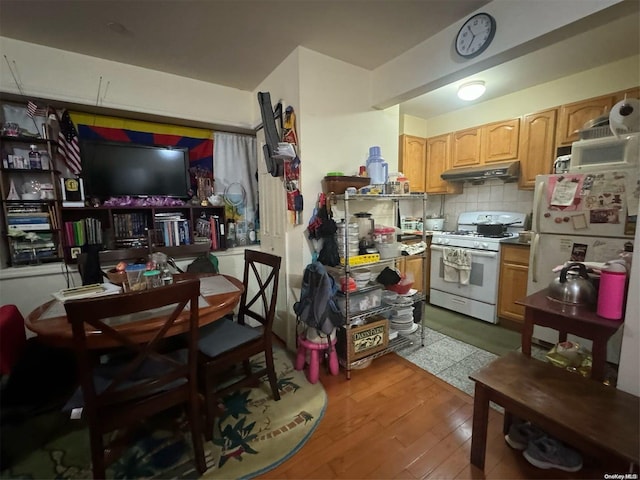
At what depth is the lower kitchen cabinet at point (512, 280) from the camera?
263cm

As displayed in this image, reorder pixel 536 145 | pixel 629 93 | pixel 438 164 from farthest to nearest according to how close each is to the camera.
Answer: pixel 438 164 < pixel 536 145 < pixel 629 93

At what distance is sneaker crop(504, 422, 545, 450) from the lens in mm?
1423

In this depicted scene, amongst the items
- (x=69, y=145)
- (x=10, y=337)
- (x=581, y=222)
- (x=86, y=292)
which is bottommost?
(x=10, y=337)

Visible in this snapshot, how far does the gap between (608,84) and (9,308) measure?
193 inches

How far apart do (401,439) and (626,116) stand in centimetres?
264

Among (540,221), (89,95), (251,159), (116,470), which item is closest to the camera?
(116,470)

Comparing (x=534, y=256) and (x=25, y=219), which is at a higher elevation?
(x=25, y=219)

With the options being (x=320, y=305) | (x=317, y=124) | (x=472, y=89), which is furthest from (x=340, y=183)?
(x=472, y=89)

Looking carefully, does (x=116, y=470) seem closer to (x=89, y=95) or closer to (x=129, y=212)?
(x=129, y=212)

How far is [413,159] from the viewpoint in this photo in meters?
3.69

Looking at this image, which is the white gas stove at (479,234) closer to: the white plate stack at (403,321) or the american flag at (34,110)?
the white plate stack at (403,321)

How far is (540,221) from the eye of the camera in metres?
2.35

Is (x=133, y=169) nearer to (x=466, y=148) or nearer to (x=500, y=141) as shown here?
(x=466, y=148)

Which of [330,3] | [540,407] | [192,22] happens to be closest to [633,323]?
[540,407]
